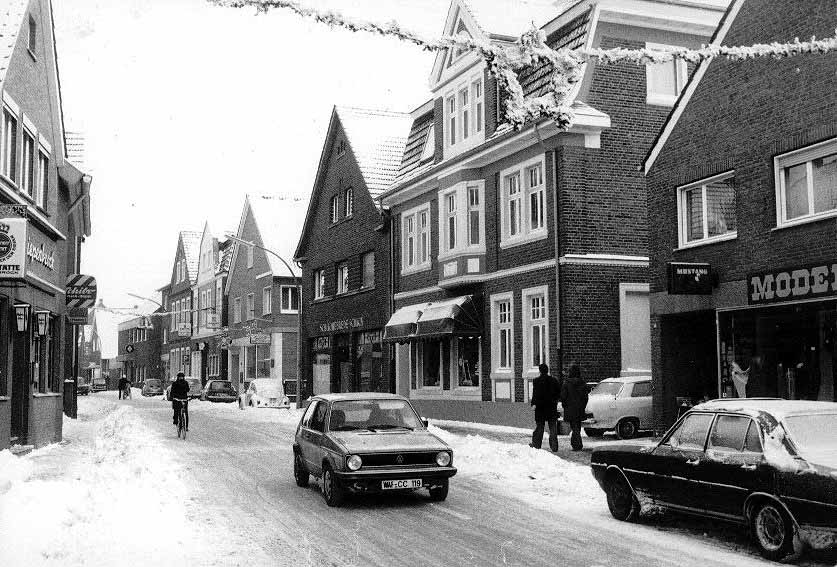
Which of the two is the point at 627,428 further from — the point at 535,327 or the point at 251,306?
the point at 251,306

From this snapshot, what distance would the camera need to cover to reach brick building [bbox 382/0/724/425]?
78.5 ft

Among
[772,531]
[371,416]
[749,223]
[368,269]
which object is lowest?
[772,531]

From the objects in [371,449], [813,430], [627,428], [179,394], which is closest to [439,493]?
[371,449]

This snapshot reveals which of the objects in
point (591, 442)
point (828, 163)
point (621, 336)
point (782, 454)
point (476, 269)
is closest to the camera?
point (782, 454)

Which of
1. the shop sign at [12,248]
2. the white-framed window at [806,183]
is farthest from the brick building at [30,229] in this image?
the white-framed window at [806,183]

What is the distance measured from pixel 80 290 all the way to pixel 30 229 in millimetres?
6832

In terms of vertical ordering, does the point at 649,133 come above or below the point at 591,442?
above

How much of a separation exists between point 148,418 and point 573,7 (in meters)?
21.7

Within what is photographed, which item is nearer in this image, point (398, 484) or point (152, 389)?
point (398, 484)

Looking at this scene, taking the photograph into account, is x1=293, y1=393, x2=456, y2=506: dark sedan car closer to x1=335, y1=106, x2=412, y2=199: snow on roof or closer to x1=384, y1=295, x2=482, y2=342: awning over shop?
x1=384, y1=295, x2=482, y2=342: awning over shop

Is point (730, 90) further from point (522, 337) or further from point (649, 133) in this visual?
point (522, 337)

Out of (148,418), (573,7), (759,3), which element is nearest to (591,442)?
(759,3)

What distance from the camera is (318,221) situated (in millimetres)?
41844

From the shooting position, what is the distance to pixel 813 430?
8.67 m
